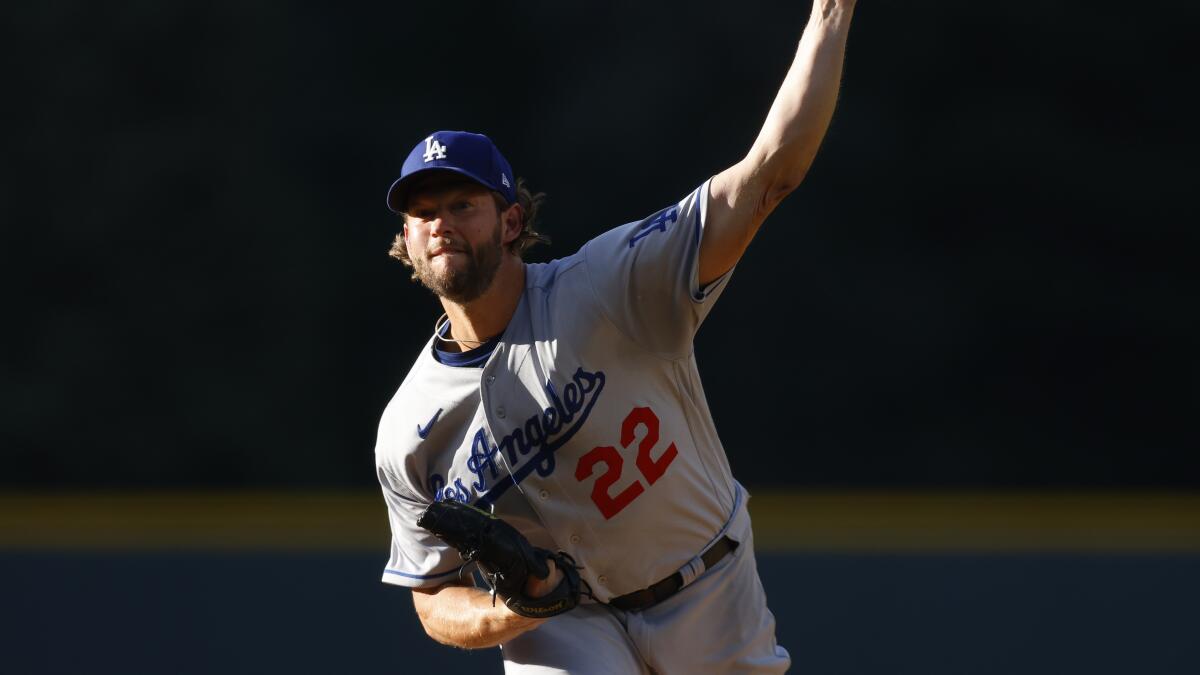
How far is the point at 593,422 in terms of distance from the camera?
279 cm

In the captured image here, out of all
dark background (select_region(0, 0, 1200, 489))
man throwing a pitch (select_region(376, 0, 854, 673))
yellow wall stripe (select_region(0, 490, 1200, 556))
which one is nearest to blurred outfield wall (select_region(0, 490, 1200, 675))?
yellow wall stripe (select_region(0, 490, 1200, 556))

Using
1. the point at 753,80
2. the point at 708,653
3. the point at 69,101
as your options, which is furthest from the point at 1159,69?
the point at 69,101

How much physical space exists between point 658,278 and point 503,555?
22.3 inches

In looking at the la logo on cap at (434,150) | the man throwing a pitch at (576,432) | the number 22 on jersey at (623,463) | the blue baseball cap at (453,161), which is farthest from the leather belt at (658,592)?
the la logo on cap at (434,150)

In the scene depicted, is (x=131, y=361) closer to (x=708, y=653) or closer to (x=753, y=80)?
(x=753, y=80)

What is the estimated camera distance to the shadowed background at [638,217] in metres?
4.71

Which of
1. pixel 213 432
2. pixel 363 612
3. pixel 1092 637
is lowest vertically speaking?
pixel 1092 637

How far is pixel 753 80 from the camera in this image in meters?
4.88

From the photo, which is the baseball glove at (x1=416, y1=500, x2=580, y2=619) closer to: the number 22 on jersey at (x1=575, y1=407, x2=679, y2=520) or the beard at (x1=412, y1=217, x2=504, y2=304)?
the number 22 on jersey at (x1=575, y1=407, x2=679, y2=520)

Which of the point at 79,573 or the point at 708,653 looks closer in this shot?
the point at 708,653

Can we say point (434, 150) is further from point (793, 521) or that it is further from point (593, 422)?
point (793, 521)

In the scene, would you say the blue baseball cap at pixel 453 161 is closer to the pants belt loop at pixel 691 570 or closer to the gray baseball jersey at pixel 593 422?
the gray baseball jersey at pixel 593 422

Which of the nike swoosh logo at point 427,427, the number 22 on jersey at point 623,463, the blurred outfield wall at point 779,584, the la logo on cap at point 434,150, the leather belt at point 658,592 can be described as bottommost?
the blurred outfield wall at point 779,584

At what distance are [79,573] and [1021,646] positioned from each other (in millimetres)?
3011
